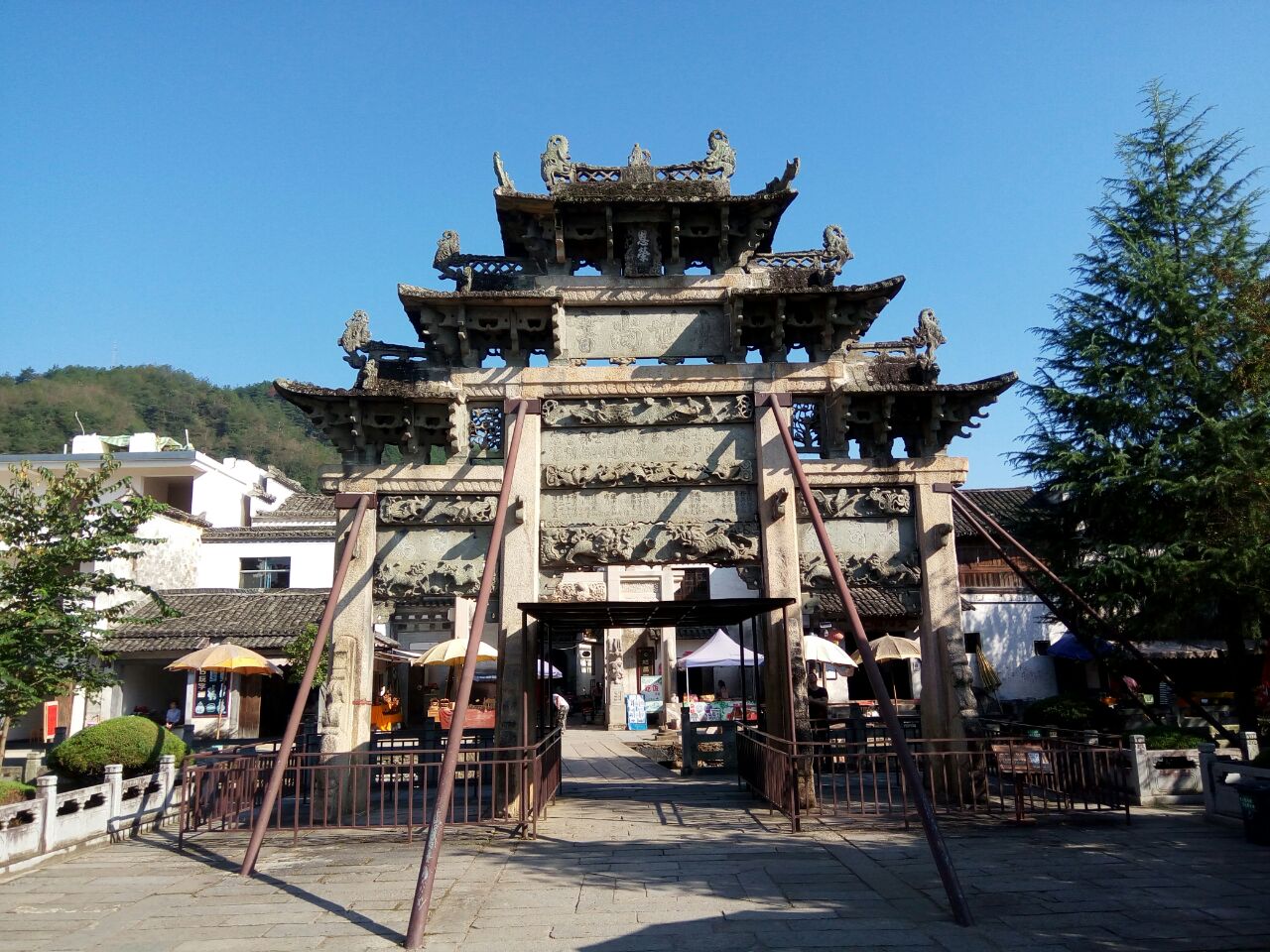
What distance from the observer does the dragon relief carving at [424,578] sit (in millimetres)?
12570

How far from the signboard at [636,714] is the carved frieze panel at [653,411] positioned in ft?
61.6

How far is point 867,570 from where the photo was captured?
12742mm

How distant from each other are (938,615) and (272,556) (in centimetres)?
2543

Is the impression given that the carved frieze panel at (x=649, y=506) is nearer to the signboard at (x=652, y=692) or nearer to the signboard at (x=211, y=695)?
the signboard at (x=211, y=695)

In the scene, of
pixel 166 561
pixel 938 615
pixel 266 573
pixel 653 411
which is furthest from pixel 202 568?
pixel 938 615

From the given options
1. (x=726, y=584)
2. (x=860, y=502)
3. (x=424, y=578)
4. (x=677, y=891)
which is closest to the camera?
(x=677, y=891)

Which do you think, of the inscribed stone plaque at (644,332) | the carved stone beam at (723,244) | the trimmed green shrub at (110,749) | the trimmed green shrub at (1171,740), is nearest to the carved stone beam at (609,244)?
the inscribed stone plaque at (644,332)

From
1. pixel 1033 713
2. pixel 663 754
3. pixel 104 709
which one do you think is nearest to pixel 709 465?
pixel 1033 713

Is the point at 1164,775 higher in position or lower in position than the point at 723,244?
lower

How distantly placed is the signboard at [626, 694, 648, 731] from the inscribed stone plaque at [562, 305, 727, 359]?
19.0m

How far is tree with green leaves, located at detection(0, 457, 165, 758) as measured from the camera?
13234 mm

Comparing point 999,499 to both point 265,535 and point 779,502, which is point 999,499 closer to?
point 779,502

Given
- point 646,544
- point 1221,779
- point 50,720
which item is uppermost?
point 646,544

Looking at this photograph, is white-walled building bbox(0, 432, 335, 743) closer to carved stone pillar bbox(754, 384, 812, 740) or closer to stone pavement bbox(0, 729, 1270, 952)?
stone pavement bbox(0, 729, 1270, 952)
